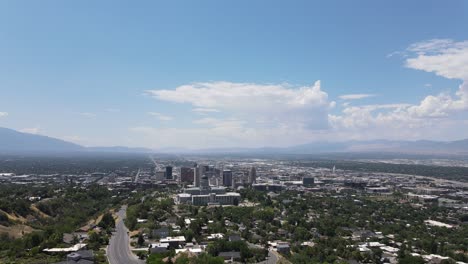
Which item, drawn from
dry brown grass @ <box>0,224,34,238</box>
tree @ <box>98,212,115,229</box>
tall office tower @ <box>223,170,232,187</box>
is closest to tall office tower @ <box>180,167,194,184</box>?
tall office tower @ <box>223,170,232,187</box>

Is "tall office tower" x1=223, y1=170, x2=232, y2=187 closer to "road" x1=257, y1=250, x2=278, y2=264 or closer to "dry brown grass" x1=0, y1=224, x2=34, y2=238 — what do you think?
"dry brown grass" x1=0, y1=224, x2=34, y2=238

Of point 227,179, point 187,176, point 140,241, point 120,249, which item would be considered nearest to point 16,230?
point 120,249

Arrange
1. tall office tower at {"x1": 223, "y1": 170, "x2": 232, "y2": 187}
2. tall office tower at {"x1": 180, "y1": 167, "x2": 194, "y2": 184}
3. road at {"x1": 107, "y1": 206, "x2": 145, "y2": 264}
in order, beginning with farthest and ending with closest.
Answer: tall office tower at {"x1": 180, "y1": 167, "x2": 194, "y2": 184}
tall office tower at {"x1": 223, "y1": 170, "x2": 232, "y2": 187}
road at {"x1": 107, "y1": 206, "x2": 145, "y2": 264}

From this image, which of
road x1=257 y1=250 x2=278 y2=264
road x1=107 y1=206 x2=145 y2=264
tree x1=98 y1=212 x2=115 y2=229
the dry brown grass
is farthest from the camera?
tree x1=98 y1=212 x2=115 y2=229

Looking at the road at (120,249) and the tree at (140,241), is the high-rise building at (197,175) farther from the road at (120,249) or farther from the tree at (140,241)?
the tree at (140,241)

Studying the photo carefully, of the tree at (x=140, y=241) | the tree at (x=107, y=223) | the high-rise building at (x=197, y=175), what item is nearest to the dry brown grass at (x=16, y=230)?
the tree at (x=107, y=223)

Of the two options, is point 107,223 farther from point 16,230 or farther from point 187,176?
point 187,176

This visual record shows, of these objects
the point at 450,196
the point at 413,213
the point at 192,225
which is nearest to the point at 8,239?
the point at 192,225

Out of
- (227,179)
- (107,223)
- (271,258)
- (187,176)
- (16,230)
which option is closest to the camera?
(271,258)

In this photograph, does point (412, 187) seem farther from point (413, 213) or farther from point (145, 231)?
point (145, 231)
